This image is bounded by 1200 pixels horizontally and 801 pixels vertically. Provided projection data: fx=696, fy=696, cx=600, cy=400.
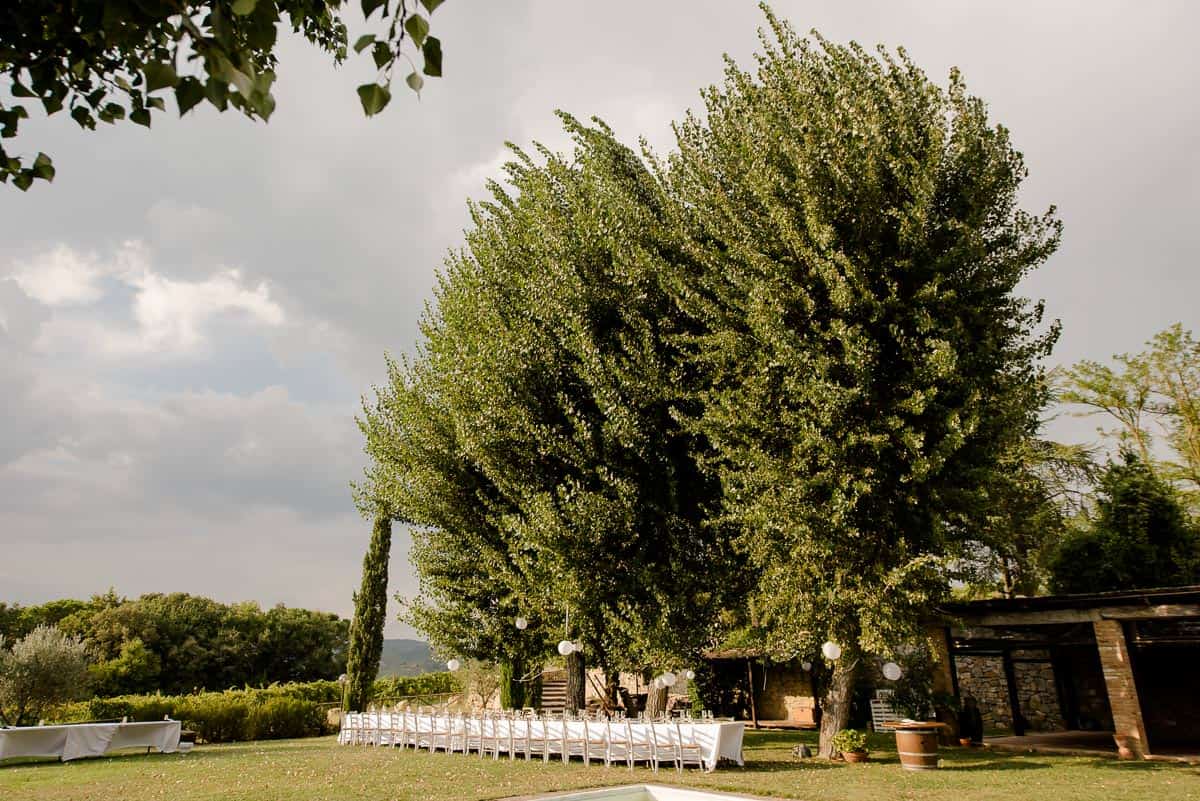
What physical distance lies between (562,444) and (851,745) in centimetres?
797

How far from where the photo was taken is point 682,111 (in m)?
16.0

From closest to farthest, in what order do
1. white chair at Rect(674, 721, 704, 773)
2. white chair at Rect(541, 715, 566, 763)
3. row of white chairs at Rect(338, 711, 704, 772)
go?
white chair at Rect(674, 721, 704, 773) < row of white chairs at Rect(338, 711, 704, 772) < white chair at Rect(541, 715, 566, 763)

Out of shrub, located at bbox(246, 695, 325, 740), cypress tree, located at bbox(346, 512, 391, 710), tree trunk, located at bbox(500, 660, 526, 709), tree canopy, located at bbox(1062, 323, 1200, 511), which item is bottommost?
shrub, located at bbox(246, 695, 325, 740)

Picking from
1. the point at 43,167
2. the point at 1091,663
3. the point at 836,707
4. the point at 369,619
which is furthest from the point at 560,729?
the point at 1091,663

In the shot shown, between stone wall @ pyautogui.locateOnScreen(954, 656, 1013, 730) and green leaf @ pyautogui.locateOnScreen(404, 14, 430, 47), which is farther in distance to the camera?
stone wall @ pyautogui.locateOnScreen(954, 656, 1013, 730)

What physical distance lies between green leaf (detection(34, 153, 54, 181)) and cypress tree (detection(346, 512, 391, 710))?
20.6m

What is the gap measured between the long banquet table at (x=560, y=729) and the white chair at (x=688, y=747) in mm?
17

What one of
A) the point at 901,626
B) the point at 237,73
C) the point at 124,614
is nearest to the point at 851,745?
the point at 901,626

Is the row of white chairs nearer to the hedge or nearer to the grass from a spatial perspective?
the grass

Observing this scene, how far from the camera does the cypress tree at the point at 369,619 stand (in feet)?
76.5

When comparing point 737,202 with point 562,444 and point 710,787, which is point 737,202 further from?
point 710,787

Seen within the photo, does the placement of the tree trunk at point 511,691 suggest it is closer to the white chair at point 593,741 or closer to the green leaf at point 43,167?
the white chair at point 593,741

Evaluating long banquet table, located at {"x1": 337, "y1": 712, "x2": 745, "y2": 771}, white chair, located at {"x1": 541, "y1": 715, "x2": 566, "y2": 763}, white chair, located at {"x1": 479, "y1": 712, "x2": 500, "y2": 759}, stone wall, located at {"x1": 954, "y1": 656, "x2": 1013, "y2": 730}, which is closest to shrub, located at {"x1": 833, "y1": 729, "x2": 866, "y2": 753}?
long banquet table, located at {"x1": 337, "y1": 712, "x2": 745, "y2": 771}

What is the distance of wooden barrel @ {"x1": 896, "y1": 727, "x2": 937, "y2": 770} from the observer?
1190 centimetres
